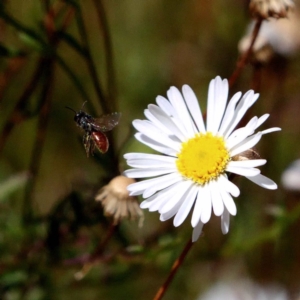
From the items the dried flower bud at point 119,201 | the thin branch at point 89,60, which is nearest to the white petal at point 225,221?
the dried flower bud at point 119,201

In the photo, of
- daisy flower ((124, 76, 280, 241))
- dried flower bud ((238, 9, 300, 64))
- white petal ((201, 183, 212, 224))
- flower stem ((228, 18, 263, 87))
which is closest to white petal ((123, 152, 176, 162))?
daisy flower ((124, 76, 280, 241))

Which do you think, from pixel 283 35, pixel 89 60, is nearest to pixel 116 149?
pixel 89 60

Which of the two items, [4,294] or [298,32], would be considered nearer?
[4,294]

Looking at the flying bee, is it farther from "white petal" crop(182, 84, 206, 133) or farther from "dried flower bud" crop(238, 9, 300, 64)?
"dried flower bud" crop(238, 9, 300, 64)

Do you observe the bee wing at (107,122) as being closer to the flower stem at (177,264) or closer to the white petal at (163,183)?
the white petal at (163,183)

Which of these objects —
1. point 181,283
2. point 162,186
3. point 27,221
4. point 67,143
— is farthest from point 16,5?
point 162,186

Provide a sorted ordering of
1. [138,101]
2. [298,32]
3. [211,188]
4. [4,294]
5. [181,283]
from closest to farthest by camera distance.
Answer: [211,188] < [4,294] < [298,32] < [181,283] < [138,101]

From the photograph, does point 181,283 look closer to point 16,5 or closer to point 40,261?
point 40,261
